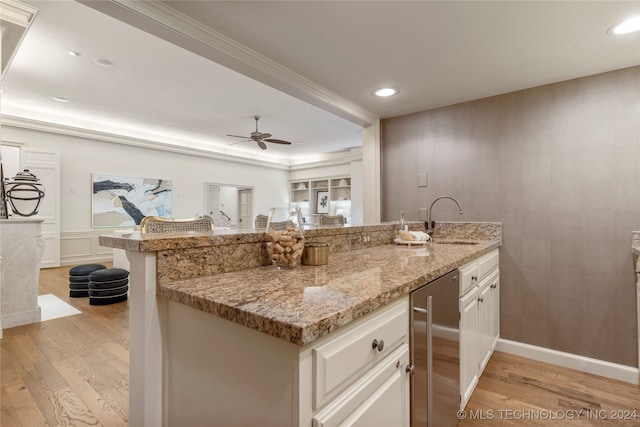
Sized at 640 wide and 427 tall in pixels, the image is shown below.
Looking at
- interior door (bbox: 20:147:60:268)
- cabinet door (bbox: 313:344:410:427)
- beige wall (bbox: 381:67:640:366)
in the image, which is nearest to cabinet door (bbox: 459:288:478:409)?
cabinet door (bbox: 313:344:410:427)

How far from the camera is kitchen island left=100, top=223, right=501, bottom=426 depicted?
706mm

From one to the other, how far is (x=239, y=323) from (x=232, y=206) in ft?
26.9

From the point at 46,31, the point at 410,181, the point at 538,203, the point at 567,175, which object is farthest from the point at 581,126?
the point at 46,31

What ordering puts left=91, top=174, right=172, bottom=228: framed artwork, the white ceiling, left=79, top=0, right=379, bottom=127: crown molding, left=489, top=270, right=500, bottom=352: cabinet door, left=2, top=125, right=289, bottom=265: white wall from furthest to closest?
left=91, top=174, right=172, bottom=228: framed artwork < left=2, top=125, right=289, bottom=265: white wall < left=489, top=270, right=500, bottom=352: cabinet door < the white ceiling < left=79, top=0, right=379, bottom=127: crown molding

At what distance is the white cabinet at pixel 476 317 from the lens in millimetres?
1655

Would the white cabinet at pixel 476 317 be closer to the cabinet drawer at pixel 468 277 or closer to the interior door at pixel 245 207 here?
the cabinet drawer at pixel 468 277

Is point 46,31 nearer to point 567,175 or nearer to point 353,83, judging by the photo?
point 353,83

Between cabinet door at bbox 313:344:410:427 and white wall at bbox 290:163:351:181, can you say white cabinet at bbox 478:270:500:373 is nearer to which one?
cabinet door at bbox 313:344:410:427

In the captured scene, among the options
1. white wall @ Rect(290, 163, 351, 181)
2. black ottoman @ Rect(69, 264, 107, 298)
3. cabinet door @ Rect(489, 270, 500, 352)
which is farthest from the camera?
white wall @ Rect(290, 163, 351, 181)

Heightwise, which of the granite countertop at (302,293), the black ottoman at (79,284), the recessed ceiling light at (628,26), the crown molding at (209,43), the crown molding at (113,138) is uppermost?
the crown molding at (113,138)

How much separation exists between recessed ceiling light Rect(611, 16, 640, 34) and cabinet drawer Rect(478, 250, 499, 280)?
1530mm

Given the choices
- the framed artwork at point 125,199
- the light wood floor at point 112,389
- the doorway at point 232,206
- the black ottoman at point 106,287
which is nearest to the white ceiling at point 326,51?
the framed artwork at point 125,199

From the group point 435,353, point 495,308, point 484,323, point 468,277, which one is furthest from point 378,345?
point 495,308

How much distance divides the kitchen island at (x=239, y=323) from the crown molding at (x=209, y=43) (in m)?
1.18
